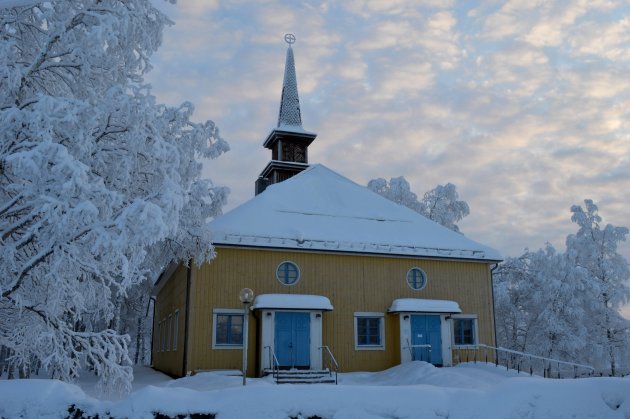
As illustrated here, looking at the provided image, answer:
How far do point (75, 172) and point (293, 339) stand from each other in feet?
36.5

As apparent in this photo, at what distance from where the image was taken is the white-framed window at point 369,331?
20.3 m

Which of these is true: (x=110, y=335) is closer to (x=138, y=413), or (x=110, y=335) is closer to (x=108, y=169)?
(x=108, y=169)

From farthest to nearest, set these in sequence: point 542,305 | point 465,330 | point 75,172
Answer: point 542,305, point 465,330, point 75,172

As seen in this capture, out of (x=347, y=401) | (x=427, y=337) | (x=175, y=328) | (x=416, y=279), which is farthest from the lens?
(x=175, y=328)

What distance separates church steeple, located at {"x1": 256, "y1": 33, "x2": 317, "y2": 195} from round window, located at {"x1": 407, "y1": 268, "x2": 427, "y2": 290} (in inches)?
562

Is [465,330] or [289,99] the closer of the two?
[465,330]

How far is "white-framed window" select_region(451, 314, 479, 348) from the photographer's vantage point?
21.4 metres

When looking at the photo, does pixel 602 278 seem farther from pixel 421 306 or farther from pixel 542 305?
pixel 421 306

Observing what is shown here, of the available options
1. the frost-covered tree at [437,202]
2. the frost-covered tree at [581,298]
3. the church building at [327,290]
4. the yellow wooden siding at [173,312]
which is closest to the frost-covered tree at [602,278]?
the frost-covered tree at [581,298]

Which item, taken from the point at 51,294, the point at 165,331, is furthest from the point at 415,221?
the point at 51,294

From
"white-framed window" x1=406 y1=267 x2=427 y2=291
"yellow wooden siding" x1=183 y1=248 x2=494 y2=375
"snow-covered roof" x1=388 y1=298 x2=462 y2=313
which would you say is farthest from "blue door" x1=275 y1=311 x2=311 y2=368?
"white-framed window" x1=406 y1=267 x2=427 y2=291

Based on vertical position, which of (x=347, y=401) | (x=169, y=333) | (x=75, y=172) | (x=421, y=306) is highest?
(x=75, y=172)

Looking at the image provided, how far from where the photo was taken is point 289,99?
120 feet

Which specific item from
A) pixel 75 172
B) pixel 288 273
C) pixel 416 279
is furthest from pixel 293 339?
pixel 75 172
